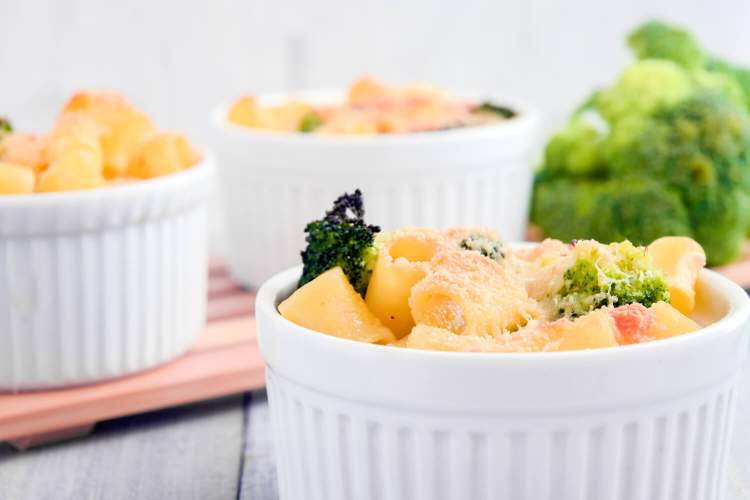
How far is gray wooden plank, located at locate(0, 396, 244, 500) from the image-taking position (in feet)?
5.16

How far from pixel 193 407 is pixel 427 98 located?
0.97 m

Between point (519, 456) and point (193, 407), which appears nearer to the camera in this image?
point (519, 456)

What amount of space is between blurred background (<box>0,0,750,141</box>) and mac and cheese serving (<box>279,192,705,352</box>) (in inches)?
84.7

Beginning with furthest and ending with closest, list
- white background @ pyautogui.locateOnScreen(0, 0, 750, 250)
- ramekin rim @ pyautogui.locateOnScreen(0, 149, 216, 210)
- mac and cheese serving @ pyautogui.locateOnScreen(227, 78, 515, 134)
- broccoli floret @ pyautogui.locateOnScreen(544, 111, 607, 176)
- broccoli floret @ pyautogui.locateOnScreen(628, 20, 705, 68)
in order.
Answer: white background @ pyautogui.locateOnScreen(0, 0, 750, 250)
broccoli floret @ pyautogui.locateOnScreen(628, 20, 705, 68)
broccoli floret @ pyautogui.locateOnScreen(544, 111, 607, 176)
mac and cheese serving @ pyautogui.locateOnScreen(227, 78, 515, 134)
ramekin rim @ pyautogui.locateOnScreen(0, 149, 216, 210)

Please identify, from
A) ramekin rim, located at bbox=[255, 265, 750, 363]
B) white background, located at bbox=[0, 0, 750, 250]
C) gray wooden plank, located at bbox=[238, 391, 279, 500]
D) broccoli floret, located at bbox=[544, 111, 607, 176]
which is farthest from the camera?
white background, located at bbox=[0, 0, 750, 250]

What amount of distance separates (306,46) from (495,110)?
113 cm

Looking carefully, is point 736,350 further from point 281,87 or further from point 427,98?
point 281,87

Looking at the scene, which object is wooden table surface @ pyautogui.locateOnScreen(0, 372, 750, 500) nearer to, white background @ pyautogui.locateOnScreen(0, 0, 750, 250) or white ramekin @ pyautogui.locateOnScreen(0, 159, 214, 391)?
white ramekin @ pyautogui.locateOnScreen(0, 159, 214, 391)

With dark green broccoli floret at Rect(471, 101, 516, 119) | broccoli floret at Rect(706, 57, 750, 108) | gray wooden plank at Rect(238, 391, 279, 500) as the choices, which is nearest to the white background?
dark green broccoli floret at Rect(471, 101, 516, 119)

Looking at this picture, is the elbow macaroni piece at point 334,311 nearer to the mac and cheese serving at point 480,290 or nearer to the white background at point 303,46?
the mac and cheese serving at point 480,290

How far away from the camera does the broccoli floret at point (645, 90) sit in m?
2.52

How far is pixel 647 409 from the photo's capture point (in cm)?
113

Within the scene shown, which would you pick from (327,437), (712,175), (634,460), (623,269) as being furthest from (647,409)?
(712,175)

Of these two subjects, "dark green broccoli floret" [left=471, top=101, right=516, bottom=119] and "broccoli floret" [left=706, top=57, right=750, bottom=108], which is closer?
"dark green broccoli floret" [left=471, top=101, right=516, bottom=119]
